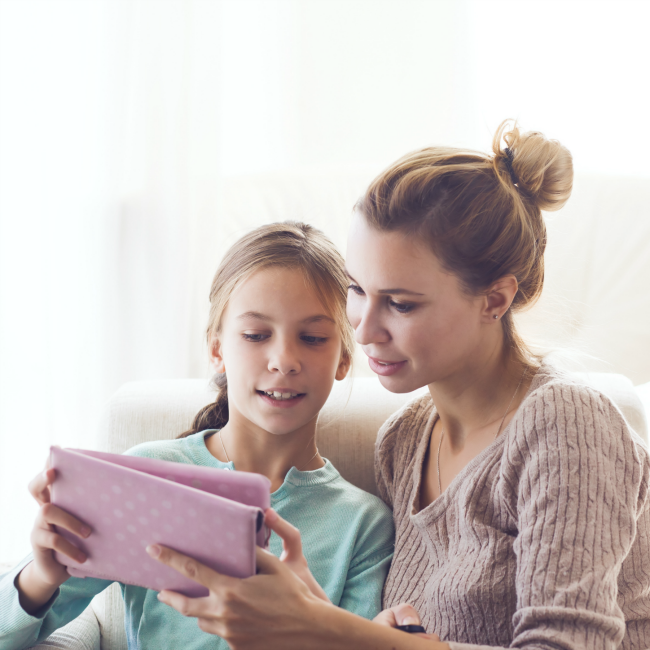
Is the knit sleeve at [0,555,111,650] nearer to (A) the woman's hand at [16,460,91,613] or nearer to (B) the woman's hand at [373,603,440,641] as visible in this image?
(A) the woman's hand at [16,460,91,613]

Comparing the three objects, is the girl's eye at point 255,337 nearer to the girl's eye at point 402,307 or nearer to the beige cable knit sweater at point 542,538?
Result: the girl's eye at point 402,307

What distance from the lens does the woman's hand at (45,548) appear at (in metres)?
0.88

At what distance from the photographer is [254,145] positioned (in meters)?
2.64

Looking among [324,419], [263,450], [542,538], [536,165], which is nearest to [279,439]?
[263,450]

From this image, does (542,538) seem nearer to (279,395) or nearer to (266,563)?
(266,563)

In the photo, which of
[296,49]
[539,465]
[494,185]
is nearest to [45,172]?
[296,49]

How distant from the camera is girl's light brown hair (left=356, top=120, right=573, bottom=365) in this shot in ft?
3.39

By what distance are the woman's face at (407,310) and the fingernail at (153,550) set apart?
41 cm

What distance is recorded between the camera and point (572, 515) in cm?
91

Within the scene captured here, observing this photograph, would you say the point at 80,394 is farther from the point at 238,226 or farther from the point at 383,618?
the point at 383,618

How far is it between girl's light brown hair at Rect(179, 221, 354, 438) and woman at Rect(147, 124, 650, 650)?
0.16 m

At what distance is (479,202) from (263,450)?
1.97 ft

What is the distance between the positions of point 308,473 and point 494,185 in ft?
1.96

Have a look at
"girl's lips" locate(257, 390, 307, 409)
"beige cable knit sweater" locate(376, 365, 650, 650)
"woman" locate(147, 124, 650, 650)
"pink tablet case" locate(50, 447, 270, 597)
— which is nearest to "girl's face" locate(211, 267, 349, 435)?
"girl's lips" locate(257, 390, 307, 409)
